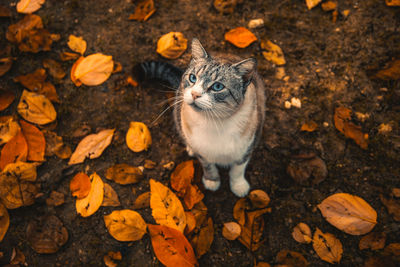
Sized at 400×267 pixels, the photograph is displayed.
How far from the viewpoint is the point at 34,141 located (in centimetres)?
244

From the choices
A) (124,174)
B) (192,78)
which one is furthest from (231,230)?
(192,78)

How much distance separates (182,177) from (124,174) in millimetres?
552

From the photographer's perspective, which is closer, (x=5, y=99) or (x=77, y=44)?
(x=5, y=99)

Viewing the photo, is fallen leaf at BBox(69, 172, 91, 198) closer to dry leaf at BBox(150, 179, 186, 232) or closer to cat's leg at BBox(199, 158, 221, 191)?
dry leaf at BBox(150, 179, 186, 232)

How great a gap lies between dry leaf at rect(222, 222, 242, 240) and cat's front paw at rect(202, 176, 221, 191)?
1.10 feet

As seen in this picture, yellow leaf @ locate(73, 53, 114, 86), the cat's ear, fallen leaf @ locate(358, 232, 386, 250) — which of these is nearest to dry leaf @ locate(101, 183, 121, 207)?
yellow leaf @ locate(73, 53, 114, 86)

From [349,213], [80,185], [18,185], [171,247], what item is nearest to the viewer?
[171,247]

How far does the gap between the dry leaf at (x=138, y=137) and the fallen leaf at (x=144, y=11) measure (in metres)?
1.31

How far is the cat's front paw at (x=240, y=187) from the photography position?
2.34 metres

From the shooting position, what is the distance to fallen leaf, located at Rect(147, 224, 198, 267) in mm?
1994

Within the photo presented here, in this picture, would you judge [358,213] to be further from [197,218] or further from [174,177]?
[174,177]

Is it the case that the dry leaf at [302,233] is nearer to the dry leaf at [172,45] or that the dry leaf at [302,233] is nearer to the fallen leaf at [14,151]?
the dry leaf at [172,45]

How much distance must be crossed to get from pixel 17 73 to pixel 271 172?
2.87m

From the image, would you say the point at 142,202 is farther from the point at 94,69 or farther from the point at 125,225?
the point at 94,69
